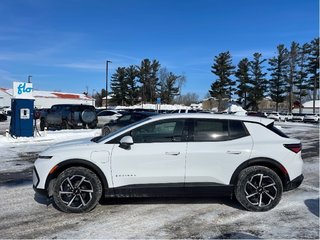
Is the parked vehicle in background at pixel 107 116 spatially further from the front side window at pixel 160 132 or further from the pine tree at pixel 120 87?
the pine tree at pixel 120 87

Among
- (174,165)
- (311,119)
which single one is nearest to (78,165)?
(174,165)

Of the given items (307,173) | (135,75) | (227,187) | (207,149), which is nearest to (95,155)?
(207,149)

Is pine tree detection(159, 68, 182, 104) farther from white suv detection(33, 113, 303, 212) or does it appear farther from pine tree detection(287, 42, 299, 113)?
white suv detection(33, 113, 303, 212)

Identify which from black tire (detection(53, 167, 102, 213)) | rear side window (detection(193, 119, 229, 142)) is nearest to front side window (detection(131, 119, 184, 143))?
rear side window (detection(193, 119, 229, 142))

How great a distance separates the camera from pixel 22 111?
1706 cm

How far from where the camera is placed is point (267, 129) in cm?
608

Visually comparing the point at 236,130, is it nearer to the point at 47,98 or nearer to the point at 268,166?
the point at 268,166

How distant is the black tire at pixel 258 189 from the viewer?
5.82 metres

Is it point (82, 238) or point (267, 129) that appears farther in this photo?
point (267, 129)

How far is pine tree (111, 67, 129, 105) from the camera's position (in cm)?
8950

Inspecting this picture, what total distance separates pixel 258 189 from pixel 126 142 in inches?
90.0

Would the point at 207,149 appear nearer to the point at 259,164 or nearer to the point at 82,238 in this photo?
the point at 259,164

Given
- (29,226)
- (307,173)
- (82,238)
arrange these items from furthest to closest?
(307,173) → (29,226) → (82,238)

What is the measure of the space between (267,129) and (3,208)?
4.59 metres
